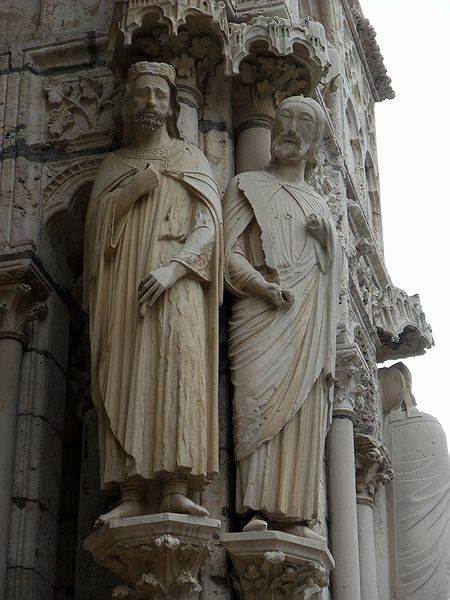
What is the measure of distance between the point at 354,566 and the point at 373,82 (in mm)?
5022

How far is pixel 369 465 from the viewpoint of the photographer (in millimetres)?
9844

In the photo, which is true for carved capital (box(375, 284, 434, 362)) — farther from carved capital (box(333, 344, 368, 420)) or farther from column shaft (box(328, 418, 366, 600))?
column shaft (box(328, 418, 366, 600))

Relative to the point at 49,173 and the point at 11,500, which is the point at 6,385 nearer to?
the point at 11,500

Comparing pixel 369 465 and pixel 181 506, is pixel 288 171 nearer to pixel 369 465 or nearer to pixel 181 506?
pixel 181 506

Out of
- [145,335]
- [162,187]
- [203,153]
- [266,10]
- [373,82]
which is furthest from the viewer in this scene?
[373,82]

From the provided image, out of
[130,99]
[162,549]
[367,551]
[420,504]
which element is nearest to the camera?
[162,549]

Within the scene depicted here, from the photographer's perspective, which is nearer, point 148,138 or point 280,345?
point 280,345

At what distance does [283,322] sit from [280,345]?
5.0 inches

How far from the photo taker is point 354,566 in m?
8.74

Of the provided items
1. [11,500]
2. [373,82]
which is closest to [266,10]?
[11,500]

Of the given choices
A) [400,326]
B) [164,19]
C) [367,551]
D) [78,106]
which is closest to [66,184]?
[78,106]

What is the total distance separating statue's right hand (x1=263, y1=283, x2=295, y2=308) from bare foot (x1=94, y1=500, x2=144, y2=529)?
3.95ft

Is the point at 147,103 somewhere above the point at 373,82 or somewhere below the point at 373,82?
below

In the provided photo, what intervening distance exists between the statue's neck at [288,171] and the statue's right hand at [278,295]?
29.1 inches
